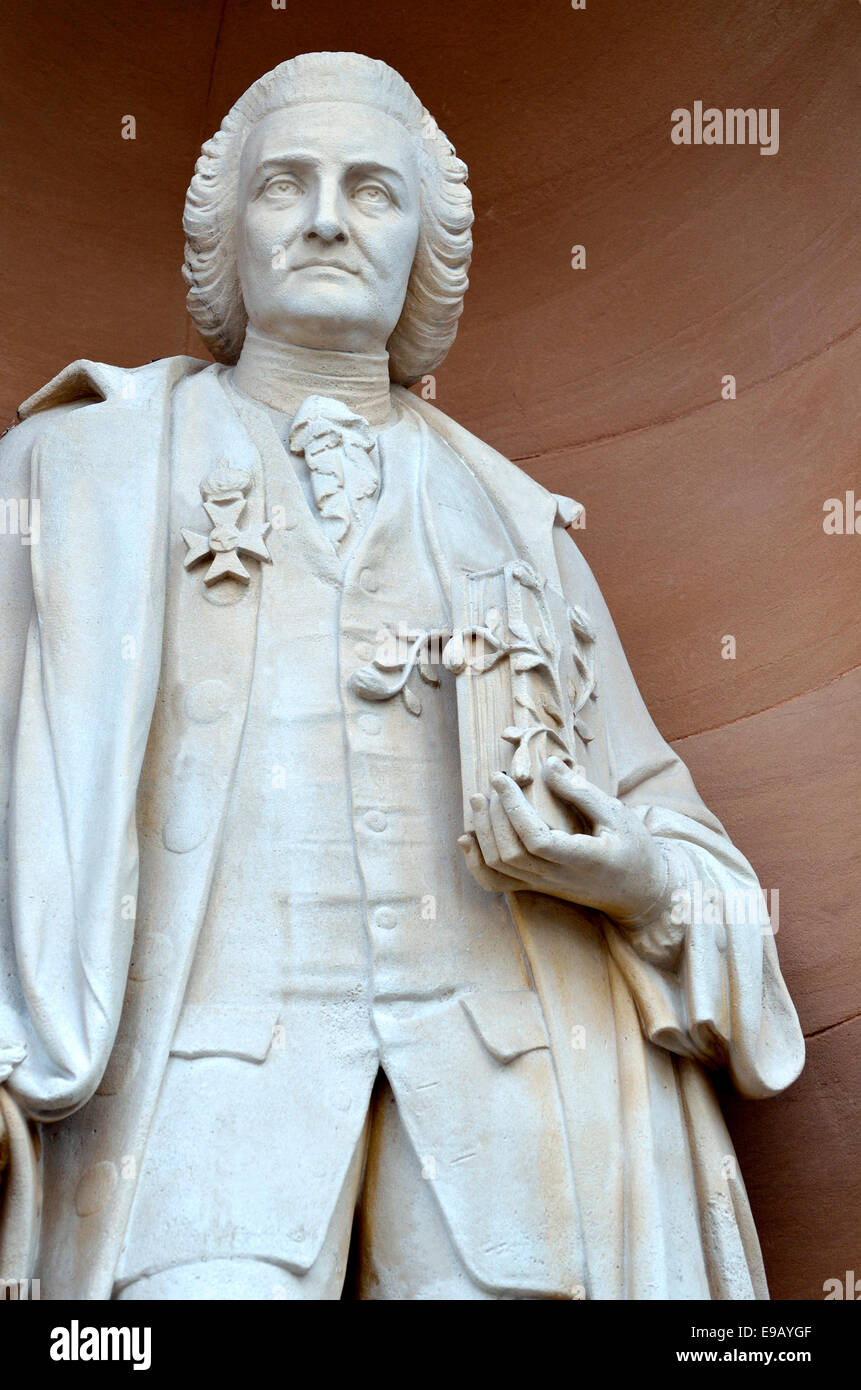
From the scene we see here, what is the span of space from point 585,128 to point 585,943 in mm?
2312

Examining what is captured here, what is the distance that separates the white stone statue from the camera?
3.52m

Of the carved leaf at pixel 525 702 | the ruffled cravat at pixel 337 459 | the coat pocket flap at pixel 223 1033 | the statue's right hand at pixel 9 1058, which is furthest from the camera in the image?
the ruffled cravat at pixel 337 459

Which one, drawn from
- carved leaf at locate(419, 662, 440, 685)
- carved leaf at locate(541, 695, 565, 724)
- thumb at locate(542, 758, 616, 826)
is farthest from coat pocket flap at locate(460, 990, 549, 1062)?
carved leaf at locate(419, 662, 440, 685)

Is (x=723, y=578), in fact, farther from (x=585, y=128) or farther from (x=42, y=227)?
(x=42, y=227)

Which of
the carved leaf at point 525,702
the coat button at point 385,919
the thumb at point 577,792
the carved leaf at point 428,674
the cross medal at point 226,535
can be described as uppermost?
the cross medal at point 226,535

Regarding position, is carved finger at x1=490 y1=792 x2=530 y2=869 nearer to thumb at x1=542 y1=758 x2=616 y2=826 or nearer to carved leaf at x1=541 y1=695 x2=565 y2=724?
thumb at x1=542 y1=758 x2=616 y2=826

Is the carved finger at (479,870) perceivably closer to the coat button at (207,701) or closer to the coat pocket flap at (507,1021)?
the coat pocket flap at (507,1021)

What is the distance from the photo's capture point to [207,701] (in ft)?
12.8

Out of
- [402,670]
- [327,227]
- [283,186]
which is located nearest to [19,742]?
[402,670]

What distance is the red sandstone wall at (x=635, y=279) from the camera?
4.97m

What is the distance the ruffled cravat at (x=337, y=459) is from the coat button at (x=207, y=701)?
36cm

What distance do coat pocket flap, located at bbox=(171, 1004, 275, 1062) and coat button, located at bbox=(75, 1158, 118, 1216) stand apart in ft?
0.63

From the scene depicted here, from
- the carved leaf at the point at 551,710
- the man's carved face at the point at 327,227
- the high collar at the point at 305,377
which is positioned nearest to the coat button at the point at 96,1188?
the carved leaf at the point at 551,710
